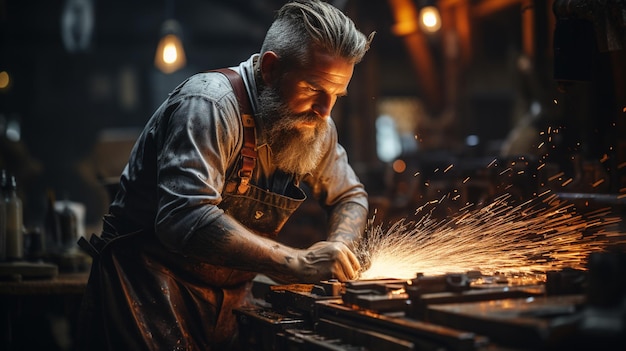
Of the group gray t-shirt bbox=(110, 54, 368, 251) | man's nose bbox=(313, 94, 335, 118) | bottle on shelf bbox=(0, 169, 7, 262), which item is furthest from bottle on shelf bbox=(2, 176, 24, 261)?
man's nose bbox=(313, 94, 335, 118)

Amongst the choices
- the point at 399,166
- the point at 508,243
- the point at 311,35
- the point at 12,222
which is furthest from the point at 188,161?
the point at 399,166

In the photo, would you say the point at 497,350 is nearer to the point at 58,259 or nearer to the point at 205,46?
the point at 58,259

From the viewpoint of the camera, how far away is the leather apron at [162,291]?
11.2ft

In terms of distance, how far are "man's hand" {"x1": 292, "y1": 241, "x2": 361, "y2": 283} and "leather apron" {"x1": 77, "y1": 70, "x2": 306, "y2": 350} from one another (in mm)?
475

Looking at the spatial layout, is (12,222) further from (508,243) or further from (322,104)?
(508,243)

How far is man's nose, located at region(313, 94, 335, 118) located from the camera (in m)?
3.55

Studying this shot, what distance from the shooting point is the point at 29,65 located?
652 inches

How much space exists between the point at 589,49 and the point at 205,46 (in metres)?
14.1

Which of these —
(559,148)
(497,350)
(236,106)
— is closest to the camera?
(497,350)

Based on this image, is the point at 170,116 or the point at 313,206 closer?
the point at 170,116

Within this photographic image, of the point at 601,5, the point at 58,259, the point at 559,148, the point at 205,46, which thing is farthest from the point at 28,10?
the point at 601,5

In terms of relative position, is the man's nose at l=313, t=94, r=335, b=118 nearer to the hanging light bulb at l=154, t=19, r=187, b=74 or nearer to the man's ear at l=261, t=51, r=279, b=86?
the man's ear at l=261, t=51, r=279, b=86

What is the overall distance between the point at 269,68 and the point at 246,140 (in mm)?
367

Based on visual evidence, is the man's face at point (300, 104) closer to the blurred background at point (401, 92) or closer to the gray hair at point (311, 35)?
the gray hair at point (311, 35)
